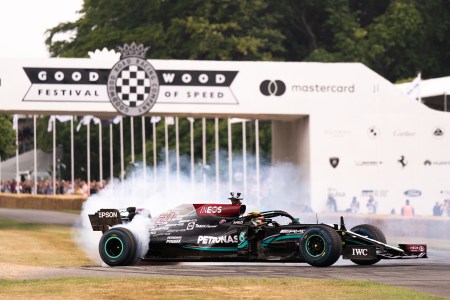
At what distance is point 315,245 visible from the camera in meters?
20.9

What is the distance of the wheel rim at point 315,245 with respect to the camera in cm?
2078

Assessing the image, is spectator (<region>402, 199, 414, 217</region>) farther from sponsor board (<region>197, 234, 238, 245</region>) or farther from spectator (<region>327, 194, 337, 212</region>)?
sponsor board (<region>197, 234, 238, 245</region>)

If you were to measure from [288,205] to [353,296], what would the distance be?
27897 millimetres

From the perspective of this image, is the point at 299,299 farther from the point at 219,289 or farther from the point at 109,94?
the point at 109,94

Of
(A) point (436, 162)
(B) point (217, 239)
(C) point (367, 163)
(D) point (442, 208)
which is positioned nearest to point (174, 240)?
(B) point (217, 239)

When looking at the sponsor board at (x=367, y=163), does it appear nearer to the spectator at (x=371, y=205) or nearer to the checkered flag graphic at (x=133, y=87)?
the spectator at (x=371, y=205)

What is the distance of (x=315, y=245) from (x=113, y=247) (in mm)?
3782

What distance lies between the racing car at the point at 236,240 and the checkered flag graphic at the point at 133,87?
19828mm

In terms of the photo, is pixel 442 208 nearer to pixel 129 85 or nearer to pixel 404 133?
pixel 404 133

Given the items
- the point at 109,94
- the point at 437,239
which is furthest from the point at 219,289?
the point at 109,94

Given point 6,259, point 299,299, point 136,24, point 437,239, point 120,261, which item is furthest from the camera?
point 136,24

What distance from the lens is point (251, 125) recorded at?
2687 inches

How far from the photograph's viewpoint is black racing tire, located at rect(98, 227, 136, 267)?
70.7ft

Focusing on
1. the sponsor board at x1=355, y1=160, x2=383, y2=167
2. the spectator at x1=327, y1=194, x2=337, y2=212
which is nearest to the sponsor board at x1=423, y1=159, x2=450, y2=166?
the sponsor board at x1=355, y1=160, x2=383, y2=167
